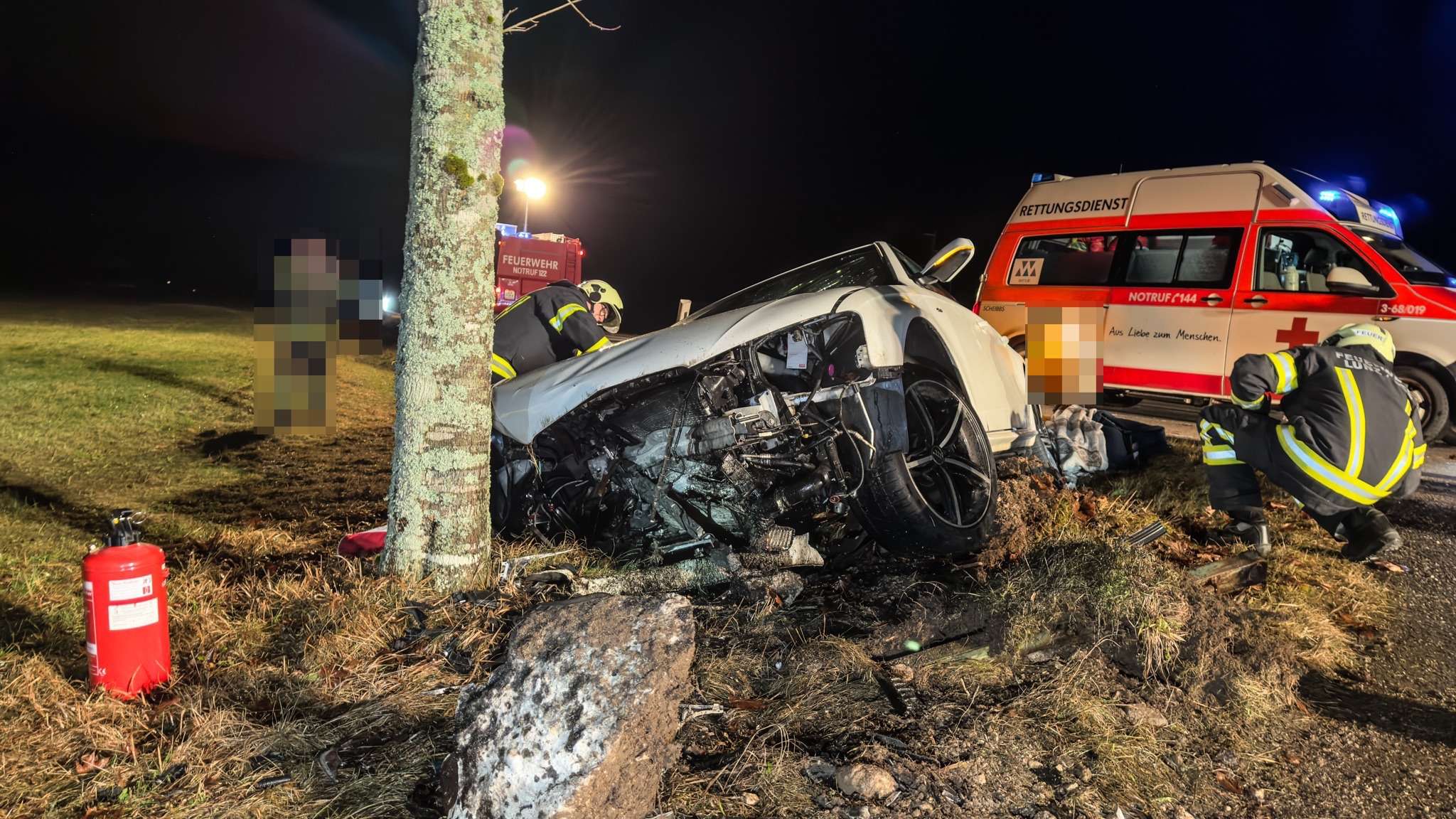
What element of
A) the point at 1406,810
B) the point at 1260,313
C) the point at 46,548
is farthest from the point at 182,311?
the point at 1406,810

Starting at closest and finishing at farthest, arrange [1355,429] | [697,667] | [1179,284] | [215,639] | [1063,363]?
1. [697,667]
2. [215,639]
3. [1355,429]
4. [1063,363]
5. [1179,284]

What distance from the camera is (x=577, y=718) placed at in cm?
183

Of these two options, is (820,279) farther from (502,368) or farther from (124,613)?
(124,613)

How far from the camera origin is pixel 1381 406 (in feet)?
11.7

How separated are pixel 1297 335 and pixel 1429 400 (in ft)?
3.19

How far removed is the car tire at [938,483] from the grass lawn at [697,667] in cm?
18

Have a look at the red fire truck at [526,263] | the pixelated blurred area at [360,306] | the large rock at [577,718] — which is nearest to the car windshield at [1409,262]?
the large rock at [577,718]

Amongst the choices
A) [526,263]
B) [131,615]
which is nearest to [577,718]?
[131,615]

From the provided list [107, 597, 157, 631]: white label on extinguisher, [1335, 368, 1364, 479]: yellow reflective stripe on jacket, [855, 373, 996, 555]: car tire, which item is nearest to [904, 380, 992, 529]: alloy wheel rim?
[855, 373, 996, 555]: car tire

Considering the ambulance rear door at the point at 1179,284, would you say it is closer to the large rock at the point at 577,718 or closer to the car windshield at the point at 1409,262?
the car windshield at the point at 1409,262

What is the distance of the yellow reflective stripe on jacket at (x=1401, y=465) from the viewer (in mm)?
3586

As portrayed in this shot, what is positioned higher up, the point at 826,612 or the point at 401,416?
the point at 401,416

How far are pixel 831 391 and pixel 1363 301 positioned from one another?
5.39 meters

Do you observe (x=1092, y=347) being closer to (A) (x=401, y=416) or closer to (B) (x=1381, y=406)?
(B) (x=1381, y=406)
